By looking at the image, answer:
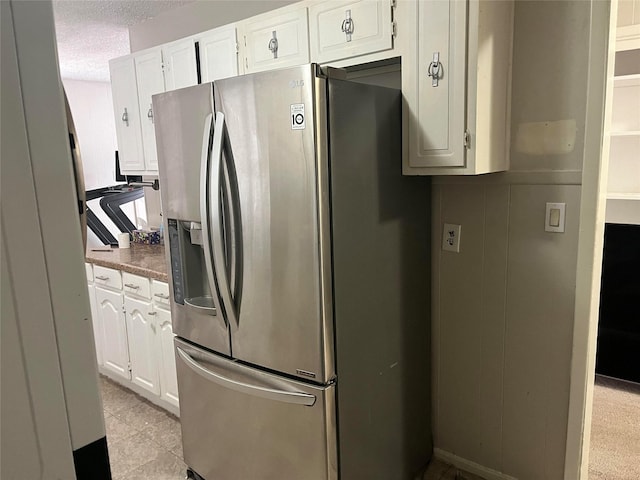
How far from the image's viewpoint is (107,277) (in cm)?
314

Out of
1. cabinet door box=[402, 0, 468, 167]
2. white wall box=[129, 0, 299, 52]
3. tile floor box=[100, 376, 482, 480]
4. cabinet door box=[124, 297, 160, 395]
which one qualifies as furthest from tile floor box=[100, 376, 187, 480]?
white wall box=[129, 0, 299, 52]

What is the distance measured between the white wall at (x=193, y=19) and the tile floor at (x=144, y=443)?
7.88 ft

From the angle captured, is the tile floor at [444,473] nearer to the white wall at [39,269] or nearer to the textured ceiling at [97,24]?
the white wall at [39,269]

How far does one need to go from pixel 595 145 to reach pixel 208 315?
1634 millimetres

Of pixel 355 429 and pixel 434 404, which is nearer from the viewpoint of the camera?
pixel 355 429

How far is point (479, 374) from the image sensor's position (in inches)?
87.7

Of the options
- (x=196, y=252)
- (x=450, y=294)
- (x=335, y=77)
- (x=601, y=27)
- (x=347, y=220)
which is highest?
(x=601, y=27)

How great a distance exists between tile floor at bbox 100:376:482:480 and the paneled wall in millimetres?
294

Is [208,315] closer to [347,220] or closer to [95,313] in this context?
[347,220]

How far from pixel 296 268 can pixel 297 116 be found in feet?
1.70

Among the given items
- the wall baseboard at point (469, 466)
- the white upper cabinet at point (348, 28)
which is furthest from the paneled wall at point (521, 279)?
the white upper cabinet at point (348, 28)

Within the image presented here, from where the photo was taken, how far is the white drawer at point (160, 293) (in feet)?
8.86

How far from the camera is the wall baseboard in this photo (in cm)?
223

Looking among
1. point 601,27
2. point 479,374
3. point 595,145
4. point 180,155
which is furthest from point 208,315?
point 601,27
